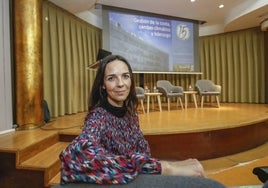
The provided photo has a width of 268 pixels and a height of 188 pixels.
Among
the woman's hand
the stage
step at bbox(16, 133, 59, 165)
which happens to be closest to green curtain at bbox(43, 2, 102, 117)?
the stage

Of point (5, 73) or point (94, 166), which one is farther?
point (5, 73)

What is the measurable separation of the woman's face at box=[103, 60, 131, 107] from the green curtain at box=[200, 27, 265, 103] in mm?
7430

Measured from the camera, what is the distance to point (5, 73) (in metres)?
2.99

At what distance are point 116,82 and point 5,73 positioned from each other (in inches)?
99.2

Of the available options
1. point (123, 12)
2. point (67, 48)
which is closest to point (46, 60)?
point (67, 48)

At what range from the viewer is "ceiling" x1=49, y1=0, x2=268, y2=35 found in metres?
5.56

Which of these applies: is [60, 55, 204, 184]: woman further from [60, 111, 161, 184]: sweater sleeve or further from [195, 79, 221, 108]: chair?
[195, 79, 221, 108]: chair

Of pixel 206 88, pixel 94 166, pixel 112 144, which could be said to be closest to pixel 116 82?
pixel 112 144

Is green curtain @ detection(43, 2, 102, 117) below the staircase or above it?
above

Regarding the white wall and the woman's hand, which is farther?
the white wall

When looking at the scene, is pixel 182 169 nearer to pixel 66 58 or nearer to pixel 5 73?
pixel 5 73

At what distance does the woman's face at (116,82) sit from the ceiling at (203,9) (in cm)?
421

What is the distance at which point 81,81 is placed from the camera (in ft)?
19.2

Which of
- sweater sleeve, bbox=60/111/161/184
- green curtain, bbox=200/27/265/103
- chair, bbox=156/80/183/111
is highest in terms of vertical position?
green curtain, bbox=200/27/265/103
